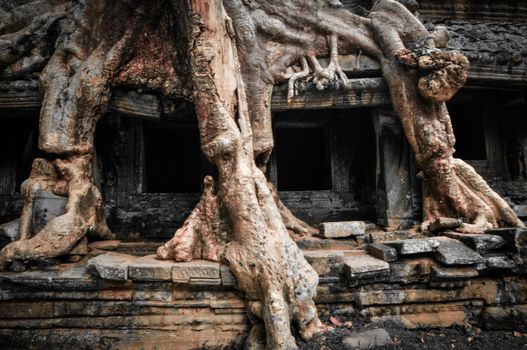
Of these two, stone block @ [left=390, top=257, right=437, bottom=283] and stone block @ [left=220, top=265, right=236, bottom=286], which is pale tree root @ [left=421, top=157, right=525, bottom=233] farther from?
stone block @ [left=220, top=265, right=236, bottom=286]

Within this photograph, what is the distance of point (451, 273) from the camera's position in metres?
2.95

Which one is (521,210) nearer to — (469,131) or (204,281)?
(469,131)

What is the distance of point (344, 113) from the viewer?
532 cm

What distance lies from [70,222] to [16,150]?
3188mm

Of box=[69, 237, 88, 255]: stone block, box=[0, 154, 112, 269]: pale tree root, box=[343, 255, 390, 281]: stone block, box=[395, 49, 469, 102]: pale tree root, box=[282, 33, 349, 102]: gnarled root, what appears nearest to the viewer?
box=[343, 255, 390, 281]: stone block

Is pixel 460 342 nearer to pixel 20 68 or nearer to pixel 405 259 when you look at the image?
pixel 405 259

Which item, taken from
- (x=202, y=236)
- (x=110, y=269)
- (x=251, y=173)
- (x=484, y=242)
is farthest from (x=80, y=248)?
(x=484, y=242)

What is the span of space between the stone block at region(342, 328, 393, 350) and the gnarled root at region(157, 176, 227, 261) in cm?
132

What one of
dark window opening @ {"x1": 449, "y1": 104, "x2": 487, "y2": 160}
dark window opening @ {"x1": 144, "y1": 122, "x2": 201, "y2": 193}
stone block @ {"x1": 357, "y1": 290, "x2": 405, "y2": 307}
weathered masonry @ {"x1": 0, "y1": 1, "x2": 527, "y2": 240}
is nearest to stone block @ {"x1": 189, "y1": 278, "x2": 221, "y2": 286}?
stone block @ {"x1": 357, "y1": 290, "x2": 405, "y2": 307}

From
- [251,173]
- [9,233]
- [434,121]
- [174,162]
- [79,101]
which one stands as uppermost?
[79,101]

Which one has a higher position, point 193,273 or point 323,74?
point 323,74

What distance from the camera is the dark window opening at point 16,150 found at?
529cm

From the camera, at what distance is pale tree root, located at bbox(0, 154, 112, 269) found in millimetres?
3070

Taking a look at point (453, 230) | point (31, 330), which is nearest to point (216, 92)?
point (31, 330)
